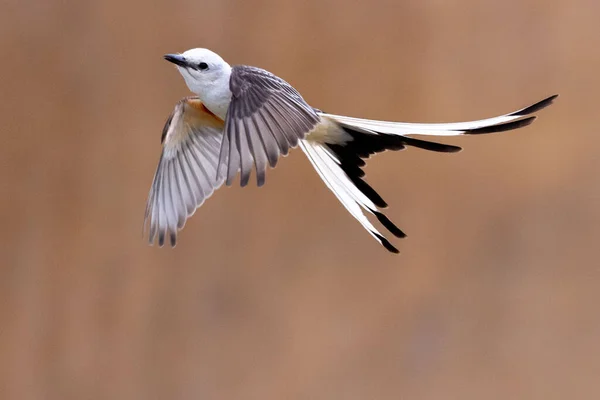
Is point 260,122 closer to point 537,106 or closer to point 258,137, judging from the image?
point 258,137

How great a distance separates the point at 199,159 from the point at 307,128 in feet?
1.39

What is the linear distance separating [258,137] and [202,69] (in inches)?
5.2

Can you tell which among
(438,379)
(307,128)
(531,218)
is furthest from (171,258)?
(307,128)

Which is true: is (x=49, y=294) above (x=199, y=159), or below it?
below

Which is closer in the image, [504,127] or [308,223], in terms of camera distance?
[504,127]

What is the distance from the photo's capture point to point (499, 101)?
2.63m

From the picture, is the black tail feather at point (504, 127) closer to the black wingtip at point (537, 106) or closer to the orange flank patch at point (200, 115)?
the black wingtip at point (537, 106)

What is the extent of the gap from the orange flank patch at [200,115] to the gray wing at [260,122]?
1.00 ft

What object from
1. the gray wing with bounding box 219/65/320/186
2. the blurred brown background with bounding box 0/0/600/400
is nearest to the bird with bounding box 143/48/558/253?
the gray wing with bounding box 219/65/320/186

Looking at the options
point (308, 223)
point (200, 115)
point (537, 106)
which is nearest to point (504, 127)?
point (537, 106)

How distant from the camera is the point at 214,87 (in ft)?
4.21

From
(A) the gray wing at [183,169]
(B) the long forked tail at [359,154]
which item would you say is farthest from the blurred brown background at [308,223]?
(B) the long forked tail at [359,154]

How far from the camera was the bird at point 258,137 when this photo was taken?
1.20 metres

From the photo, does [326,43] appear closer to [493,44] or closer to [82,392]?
[493,44]
